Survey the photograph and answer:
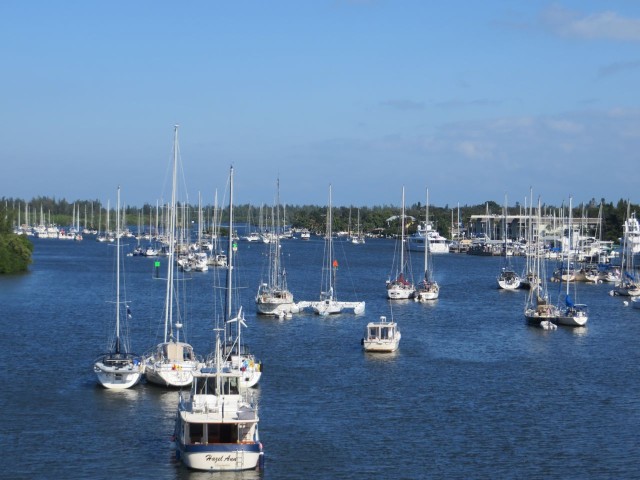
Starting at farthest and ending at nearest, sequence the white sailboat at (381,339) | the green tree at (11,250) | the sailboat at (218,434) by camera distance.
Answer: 1. the green tree at (11,250)
2. the white sailboat at (381,339)
3. the sailboat at (218,434)

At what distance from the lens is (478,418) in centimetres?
4700

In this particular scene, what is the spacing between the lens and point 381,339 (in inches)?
2594

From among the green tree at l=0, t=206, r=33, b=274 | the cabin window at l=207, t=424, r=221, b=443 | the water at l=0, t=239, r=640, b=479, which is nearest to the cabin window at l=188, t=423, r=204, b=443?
the cabin window at l=207, t=424, r=221, b=443

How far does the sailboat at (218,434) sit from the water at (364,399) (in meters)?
0.59

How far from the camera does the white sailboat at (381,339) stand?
216 feet

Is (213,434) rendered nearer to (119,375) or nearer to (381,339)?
(119,375)

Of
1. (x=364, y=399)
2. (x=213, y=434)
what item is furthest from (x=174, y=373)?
(x=213, y=434)

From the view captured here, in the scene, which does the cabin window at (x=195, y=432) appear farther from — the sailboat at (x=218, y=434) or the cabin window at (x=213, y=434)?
the cabin window at (x=213, y=434)

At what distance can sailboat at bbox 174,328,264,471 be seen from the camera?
3578 centimetres

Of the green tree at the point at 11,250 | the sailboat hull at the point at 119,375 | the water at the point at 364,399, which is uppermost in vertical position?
the green tree at the point at 11,250

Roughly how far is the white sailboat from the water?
750 mm

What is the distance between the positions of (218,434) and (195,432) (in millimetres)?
823

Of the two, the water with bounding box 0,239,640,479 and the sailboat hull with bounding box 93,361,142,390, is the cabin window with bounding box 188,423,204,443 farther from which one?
the sailboat hull with bounding box 93,361,142,390

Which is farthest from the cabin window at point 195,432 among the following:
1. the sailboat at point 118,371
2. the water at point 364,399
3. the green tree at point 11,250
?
the green tree at point 11,250
